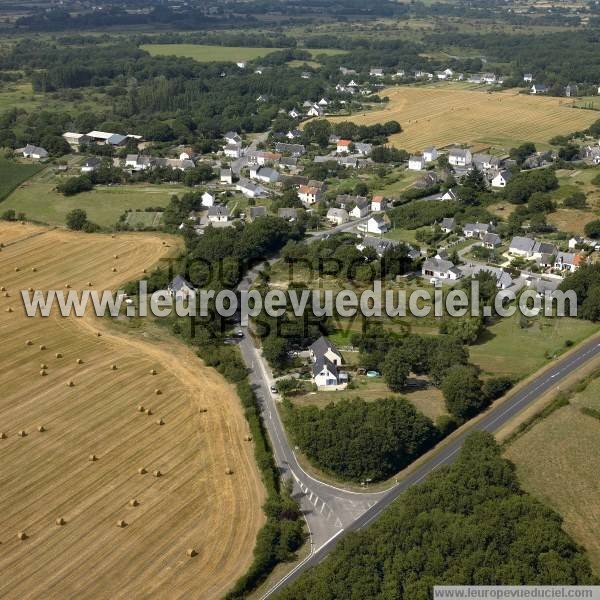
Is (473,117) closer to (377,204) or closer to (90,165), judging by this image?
(377,204)

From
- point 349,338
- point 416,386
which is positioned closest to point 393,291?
point 349,338

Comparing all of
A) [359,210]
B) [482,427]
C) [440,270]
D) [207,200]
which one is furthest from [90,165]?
[482,427]

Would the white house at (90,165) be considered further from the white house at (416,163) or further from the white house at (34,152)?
the white house at (416,163)

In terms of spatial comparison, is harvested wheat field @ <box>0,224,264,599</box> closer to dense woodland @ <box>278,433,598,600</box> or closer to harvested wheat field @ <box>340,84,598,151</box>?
dense woodland @ <box>278,433,598,600</box>

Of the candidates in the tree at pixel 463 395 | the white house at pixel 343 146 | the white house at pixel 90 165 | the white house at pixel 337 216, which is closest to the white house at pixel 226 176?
the white house at pixel 90 165

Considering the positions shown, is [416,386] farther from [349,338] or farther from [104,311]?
[104,311]

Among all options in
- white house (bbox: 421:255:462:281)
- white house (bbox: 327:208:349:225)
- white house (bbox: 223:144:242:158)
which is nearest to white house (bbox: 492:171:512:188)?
white house (bbox: 327:208:349:225)

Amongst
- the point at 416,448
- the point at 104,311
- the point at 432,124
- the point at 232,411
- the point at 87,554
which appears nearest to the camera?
the point at 87,554
